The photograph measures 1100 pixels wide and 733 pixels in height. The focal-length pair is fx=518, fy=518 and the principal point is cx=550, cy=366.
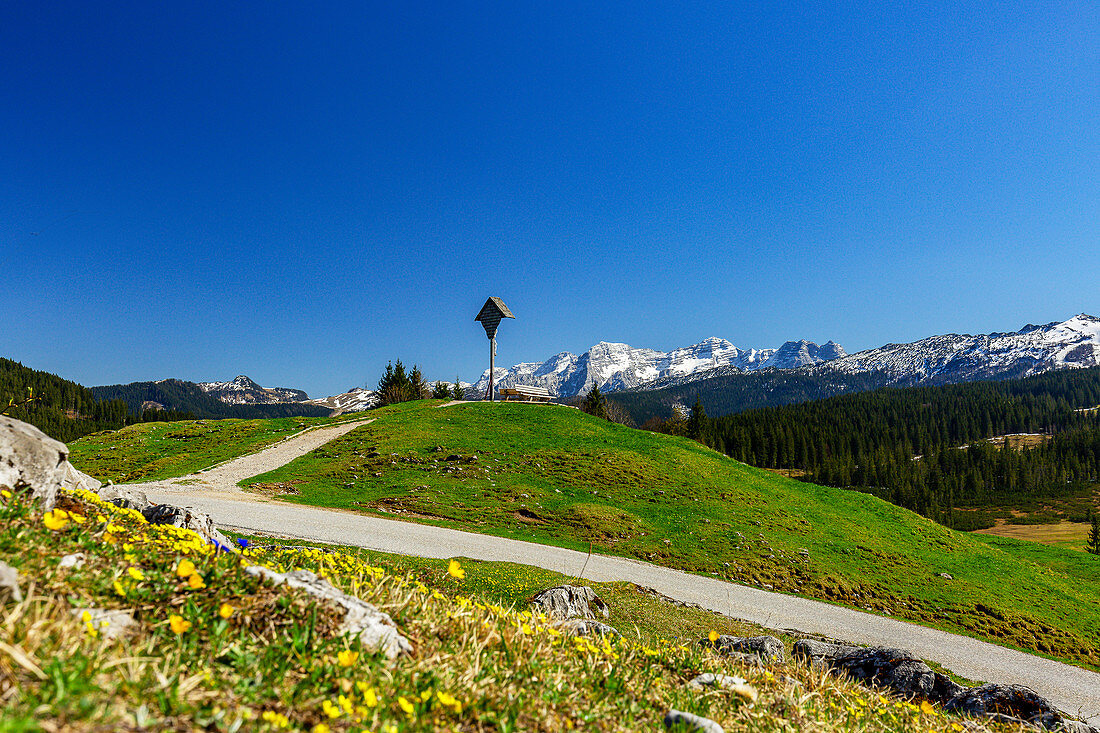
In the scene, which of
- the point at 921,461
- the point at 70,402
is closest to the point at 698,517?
the point at 921,461

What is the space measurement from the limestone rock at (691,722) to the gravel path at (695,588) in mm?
13099

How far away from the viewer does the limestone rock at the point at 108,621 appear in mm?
2785

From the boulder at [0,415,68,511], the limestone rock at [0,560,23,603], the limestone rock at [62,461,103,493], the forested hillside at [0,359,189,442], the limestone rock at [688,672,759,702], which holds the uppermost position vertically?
the forested hillside at [0,359,189,442]

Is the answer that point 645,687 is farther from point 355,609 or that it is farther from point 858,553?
point 858,553

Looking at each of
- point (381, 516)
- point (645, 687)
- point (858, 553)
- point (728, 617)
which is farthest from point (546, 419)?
Result: point (645, 687)

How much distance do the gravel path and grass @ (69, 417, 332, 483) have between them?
716 centimetres

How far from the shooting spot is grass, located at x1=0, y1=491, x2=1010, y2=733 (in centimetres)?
238

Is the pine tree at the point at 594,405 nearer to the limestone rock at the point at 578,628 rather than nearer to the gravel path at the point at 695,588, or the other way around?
the gravel path at the point at 695,588

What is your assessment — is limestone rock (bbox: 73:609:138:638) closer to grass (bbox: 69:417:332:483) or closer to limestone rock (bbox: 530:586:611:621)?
limestone rock (bbox: 530:586:611:621)

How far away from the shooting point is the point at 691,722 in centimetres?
367

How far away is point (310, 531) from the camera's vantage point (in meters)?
17.5

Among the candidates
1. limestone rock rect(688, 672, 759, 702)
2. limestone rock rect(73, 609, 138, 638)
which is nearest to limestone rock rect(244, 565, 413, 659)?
limestone rock rect(73, 609, 138, 638)

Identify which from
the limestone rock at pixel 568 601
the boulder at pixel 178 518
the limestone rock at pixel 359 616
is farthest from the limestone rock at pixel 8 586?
the limestone rock at pixel 568 601

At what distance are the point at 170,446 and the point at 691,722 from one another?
40.2 m
